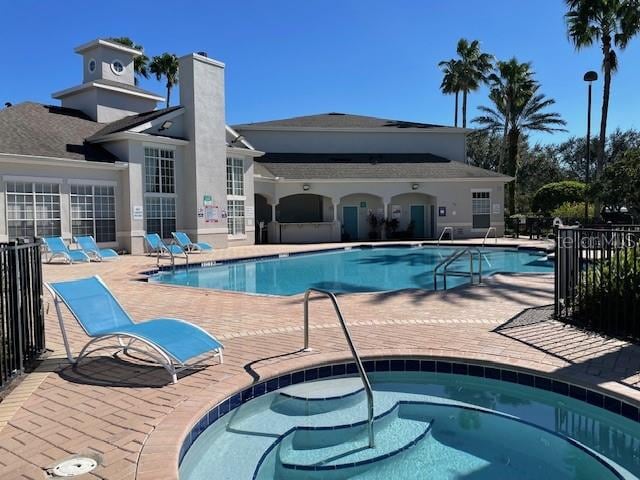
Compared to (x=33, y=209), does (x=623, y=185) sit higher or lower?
higher

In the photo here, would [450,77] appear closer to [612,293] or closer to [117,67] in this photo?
[117,67]

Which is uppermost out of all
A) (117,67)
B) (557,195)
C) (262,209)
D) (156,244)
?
(117,67)

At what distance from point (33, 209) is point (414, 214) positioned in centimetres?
2013

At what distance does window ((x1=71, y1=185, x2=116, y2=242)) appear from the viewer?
19.6 m

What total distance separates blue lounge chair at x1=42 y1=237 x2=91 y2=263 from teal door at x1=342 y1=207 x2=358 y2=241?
15492 millimetres

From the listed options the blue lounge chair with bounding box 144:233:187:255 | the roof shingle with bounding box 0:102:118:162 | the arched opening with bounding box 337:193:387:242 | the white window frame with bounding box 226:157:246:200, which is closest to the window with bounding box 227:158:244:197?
the white window frame with bounding box 226:157:246:200

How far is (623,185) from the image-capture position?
18.3 meters

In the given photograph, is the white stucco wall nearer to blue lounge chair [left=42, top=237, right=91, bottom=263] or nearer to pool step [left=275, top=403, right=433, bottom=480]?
blue lounge chair [left=42, top=237, right=91, bottom=263]

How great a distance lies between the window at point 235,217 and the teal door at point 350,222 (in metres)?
6.79

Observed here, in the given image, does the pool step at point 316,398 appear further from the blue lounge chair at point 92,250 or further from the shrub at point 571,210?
the shrub at point 571,210

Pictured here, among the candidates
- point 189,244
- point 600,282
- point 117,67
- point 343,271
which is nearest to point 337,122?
point 117,67

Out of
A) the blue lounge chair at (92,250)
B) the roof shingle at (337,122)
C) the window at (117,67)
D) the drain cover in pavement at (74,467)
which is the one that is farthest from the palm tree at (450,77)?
the drain cover in pavement at (74,467)

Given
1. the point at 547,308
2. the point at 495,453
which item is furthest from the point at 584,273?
the point at 495,453

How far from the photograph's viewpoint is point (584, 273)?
724cm
